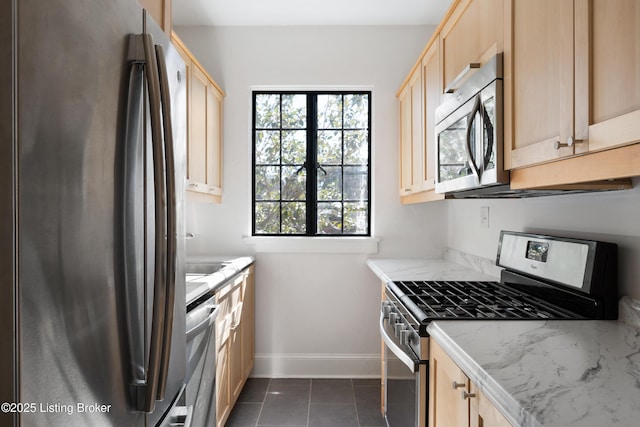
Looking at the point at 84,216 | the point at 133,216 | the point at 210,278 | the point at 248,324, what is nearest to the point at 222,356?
the point at 210,278

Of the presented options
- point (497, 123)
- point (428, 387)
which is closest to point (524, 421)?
point (428, 387)

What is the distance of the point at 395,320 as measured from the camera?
5.65 feet

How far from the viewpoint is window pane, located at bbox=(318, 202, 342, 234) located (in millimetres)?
3170

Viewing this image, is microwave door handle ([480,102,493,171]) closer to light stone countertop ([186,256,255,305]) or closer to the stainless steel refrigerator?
the stainless steel refrigerator

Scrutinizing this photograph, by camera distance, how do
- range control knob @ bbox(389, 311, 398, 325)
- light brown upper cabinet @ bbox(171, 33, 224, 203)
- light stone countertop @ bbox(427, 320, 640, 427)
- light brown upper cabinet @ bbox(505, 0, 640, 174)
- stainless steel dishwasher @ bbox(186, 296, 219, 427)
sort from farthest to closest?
1. light brown upper cabinet @ bbox(171, 33, 224, 203)
2. range control knob @ bbox(389, 311, 398, 325)
3. stainless steel dishwasher @ bbox(186, 296, 219, 427)
4. light brown upper cabinet @ bbox(505, 0, 640, 174)
5. light stone countertop @ bbox(427, 320, 640, 427)

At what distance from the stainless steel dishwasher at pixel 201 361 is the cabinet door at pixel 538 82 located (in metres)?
1.31

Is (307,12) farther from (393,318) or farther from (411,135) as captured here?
(393,318)

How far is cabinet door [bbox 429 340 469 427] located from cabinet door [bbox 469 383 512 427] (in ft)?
0.09

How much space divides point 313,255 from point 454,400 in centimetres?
201

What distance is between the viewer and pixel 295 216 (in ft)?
10.4

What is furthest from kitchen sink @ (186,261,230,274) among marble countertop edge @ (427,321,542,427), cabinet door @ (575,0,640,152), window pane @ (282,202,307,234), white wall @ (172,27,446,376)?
cabinet door @ (575,0,640,152)

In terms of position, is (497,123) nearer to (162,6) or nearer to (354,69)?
(162,6)

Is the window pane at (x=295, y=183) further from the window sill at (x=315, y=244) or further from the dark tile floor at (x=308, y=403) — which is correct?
the dark tile floor at (x=308, y=403)

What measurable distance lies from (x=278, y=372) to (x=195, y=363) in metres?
1.64
